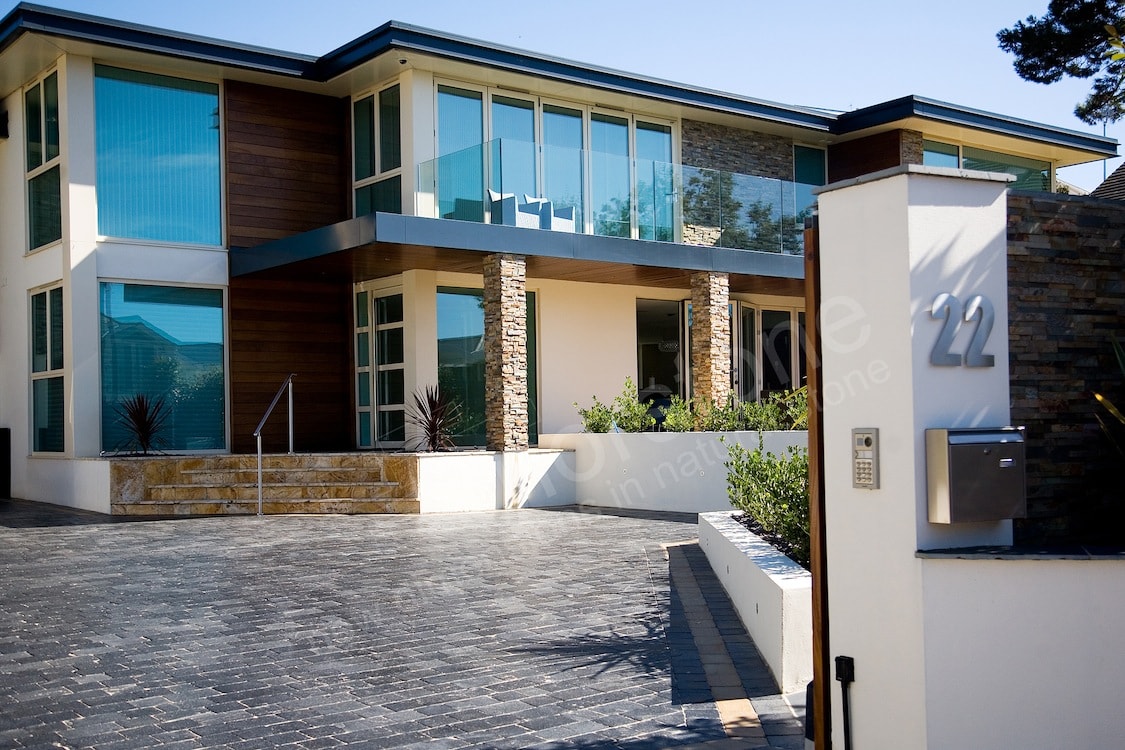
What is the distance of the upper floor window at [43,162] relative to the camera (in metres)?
15.7

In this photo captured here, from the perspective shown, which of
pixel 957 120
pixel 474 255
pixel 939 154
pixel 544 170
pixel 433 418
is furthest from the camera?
pixel 939 154

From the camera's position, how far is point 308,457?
560 inches

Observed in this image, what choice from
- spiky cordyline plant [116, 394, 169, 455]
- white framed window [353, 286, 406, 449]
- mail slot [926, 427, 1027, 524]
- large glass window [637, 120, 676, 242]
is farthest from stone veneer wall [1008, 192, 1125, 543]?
spiky cordyline plant [116, 394, 169, 455]

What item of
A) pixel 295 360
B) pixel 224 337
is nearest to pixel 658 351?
pixel 295 360

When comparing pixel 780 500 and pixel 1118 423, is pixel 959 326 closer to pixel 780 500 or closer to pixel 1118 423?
pixel 1118 423

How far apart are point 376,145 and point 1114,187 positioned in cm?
1236

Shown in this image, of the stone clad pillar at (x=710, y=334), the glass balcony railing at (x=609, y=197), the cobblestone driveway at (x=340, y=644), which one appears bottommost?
the cobblestone driveway at (x=340, y=644)

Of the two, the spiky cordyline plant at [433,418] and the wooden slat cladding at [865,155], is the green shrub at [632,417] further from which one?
the wooden slat cladding at [865,155]

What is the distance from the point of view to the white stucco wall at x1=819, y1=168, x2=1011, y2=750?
3748mm

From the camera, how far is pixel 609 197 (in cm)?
1608

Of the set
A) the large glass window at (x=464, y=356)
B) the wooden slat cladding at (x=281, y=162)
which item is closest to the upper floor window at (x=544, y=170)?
the large glass window at (x=464, y=356)

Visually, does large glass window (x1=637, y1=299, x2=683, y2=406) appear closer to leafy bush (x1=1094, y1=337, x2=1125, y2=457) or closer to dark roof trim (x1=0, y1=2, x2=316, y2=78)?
dark roof trim (x1=0, y1=2, x2=316, y2=78)

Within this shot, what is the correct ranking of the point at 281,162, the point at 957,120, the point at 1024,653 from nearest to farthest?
the point at 1024,653
the point at 281,162
the point at 957,120

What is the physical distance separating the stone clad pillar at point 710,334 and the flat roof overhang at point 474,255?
0.26 meters
